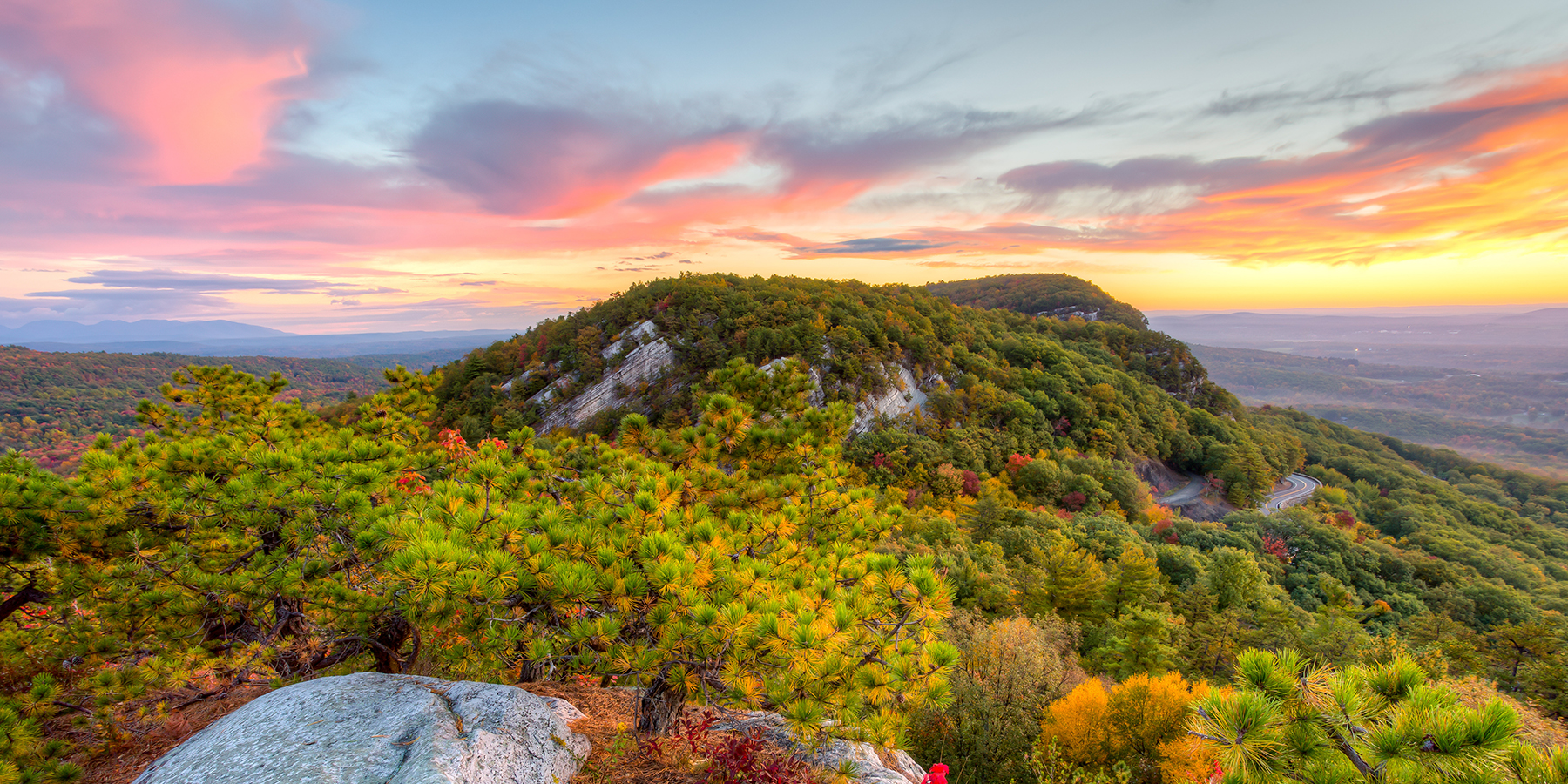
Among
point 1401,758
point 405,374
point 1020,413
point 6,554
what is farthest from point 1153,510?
point 6,554

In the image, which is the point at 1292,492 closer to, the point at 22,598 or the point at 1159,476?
the point at 1159,476

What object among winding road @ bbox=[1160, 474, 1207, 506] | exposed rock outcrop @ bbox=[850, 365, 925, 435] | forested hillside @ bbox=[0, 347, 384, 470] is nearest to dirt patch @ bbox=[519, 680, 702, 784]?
exposed rock outcrop @ bbox=[850, 365, 925, 435]

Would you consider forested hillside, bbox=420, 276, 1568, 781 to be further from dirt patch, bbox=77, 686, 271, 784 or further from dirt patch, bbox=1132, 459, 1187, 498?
dirt patch, bbox=77, 686, 271, 784

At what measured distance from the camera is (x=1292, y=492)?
66250 millimetres

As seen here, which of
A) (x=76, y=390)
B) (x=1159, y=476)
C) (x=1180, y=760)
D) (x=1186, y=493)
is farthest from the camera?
(x=76, y=390)

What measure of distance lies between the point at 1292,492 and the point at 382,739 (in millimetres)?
94137

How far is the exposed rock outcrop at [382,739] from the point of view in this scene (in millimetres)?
4348

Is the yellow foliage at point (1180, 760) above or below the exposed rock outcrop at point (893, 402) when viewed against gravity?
below

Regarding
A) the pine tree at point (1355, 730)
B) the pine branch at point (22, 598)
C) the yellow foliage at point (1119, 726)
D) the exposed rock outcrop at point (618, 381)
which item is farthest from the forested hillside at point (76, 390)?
the pine tree at point (1355, 730)

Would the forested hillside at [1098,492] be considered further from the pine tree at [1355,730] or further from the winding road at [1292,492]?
the pine tree at [1355,730]

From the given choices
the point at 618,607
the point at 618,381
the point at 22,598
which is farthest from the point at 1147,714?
the point at 618,381

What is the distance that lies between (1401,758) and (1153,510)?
5261 cm

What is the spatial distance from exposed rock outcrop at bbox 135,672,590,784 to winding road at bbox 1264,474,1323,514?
7426 centimetres

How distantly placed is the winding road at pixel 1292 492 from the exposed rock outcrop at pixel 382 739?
74258mm
